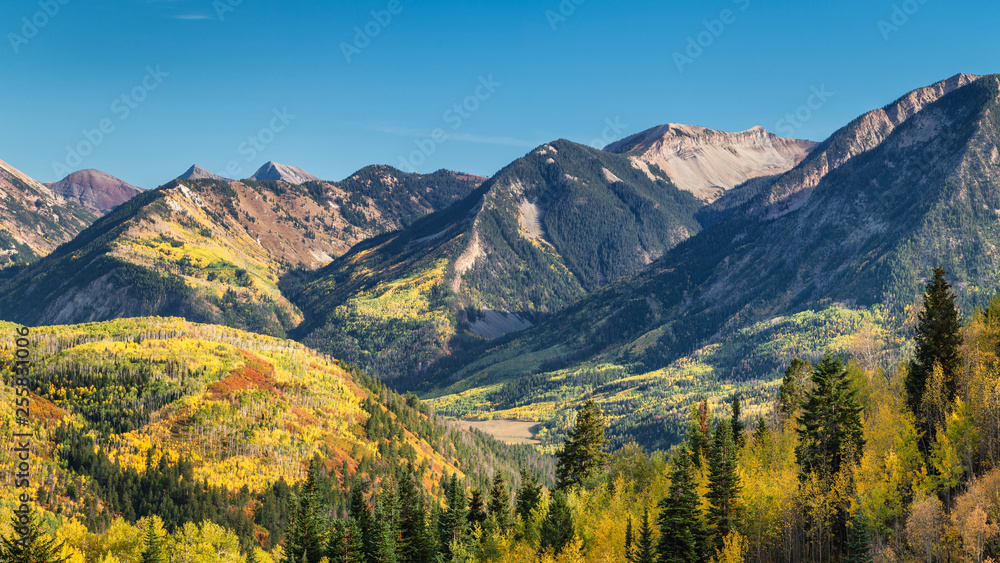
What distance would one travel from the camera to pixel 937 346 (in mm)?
94188

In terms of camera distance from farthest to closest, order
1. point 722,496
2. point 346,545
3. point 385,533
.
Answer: point 385,533 → point 346,545 → point 722,496

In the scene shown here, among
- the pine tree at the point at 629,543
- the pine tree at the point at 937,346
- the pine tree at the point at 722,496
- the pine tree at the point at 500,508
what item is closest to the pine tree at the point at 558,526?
the pine tree at the point at 629,543

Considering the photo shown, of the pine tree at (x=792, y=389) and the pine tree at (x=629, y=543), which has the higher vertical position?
the pine tree at (x=792, y=389)

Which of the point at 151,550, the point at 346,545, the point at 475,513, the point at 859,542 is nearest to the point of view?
the point at 859,542

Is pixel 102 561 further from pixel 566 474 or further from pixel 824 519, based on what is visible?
pixel 824 519

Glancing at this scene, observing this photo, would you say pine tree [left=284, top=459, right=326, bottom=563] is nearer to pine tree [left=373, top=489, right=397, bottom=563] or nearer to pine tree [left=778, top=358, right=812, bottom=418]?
pine tree [left=373, top=489, right=397, bottom=563]

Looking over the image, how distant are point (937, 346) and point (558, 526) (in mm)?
51495

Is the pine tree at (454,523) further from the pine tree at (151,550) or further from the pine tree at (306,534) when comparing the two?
the pine tree at (151,550)

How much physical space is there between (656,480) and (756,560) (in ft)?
84.3

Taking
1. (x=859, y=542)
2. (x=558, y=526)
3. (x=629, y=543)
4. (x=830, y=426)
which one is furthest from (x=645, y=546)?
(x=830, y=426)

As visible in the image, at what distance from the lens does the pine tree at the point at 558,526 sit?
338 ft

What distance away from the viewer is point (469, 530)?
117750 millimetres

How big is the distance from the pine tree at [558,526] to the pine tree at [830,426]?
30.0 meters

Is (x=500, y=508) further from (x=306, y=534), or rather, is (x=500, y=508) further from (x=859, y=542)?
(x=859, y=542)
